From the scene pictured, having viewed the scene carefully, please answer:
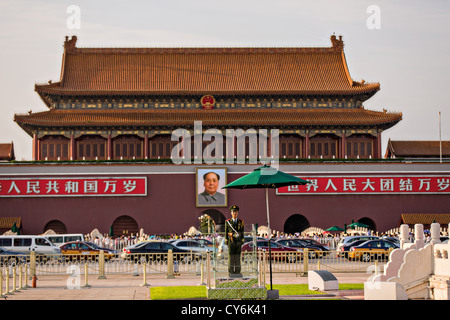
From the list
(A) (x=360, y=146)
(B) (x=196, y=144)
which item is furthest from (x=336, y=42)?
(B) (x=196, y=144)

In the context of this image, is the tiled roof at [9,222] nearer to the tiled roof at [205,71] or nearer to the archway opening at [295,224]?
the tiled roof at [205,71]

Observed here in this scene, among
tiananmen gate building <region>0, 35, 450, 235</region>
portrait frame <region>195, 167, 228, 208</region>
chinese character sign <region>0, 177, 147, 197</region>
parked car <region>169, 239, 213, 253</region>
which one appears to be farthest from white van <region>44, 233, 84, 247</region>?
portrait frame <region>195, 167, 228, 208</region>

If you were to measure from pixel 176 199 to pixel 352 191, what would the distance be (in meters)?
10.5

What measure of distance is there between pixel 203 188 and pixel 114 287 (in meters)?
21.2

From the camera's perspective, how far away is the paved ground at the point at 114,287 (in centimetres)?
2078

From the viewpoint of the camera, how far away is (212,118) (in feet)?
161

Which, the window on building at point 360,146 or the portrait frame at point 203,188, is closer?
the portrait frame at point 203,188

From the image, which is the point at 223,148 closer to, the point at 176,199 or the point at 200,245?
the point at 176,199

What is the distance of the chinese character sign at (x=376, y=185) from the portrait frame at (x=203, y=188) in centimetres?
331

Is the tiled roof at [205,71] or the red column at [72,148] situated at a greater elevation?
the tiled roof at [205,71]

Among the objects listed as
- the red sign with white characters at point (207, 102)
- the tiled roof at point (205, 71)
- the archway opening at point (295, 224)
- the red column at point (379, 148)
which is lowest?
the archway opening at point (295, 224)

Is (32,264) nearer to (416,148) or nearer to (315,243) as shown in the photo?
(315,243)

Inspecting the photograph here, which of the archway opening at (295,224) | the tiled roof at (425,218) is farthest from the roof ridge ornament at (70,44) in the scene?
the tiled roof at (425,218)
